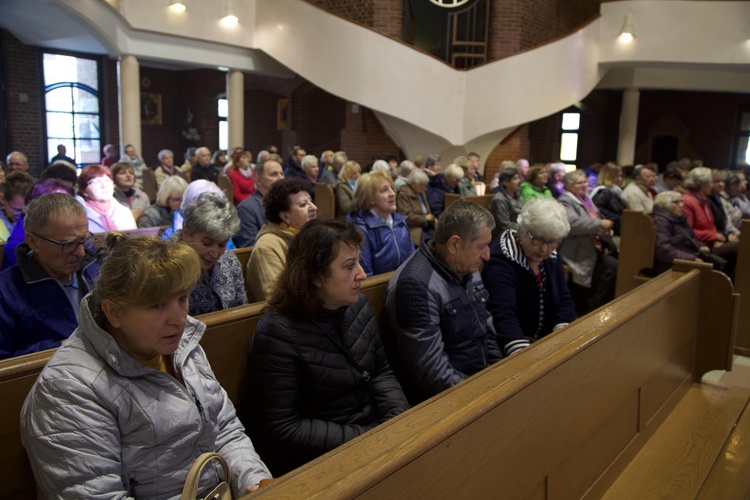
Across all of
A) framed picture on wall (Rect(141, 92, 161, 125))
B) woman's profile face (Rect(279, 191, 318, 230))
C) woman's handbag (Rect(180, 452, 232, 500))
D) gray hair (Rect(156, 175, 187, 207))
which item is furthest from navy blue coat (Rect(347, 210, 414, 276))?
framed picture on wall (Rect(141, 92, 161, 125))

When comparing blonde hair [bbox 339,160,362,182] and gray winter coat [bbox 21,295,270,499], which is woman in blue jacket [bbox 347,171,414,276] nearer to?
gray winter coat [bbox 21,295,270,499]

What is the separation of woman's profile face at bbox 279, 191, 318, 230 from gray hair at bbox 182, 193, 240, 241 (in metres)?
0.56

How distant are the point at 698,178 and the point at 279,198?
472cm

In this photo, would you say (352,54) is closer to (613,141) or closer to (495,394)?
(613,141)

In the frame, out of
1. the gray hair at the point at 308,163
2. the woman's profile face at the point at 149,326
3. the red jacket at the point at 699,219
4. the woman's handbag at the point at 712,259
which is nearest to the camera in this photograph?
the woman's profile face at the point at 149,326

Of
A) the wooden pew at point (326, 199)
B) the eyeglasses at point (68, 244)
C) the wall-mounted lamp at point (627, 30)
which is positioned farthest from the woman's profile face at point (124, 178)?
the wall-mounted lamp at point (627, 30)

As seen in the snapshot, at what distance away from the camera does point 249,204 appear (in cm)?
439

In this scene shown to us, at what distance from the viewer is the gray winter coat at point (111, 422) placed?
135 cm

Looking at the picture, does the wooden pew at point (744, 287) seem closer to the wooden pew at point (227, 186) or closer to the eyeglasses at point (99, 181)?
the eyeglasses at point (99, 181)

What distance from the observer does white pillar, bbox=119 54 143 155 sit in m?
10.3

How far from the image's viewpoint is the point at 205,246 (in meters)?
2.60

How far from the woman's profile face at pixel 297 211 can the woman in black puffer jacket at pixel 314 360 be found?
1.06m

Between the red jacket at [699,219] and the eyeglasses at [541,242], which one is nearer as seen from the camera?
the eyeglasses at [541,242]

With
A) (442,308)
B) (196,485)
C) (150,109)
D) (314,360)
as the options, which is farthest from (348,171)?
(150,109)
